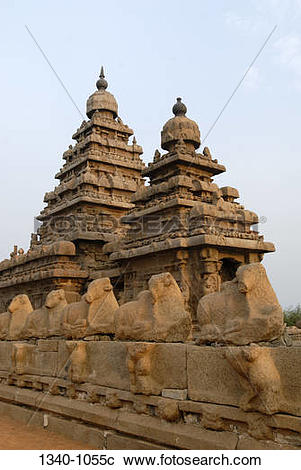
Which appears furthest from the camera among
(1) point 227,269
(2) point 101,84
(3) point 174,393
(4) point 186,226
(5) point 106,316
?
(2) point 101,84

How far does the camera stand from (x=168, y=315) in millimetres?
5965

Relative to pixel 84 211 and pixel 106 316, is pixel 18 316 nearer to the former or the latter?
pixel 106 316

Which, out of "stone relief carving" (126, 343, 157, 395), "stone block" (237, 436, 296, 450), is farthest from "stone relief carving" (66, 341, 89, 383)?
"stone block" (237, 436, 296, 450)

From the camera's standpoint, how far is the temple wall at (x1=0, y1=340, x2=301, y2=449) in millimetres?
4176

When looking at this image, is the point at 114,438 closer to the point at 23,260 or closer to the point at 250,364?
the point at 250,364

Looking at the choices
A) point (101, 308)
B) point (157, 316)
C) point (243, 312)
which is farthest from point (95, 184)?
point (243, 312)

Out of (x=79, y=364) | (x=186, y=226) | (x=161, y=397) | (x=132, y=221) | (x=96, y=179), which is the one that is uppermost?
(x=96, y=179)

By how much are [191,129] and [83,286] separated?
7.77 meters

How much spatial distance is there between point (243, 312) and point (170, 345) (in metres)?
1.10

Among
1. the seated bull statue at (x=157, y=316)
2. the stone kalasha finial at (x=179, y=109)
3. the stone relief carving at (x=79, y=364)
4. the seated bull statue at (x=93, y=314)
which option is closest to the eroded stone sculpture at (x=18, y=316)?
the seated bull statue at (x=93, y=314)

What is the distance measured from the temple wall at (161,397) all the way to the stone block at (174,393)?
1cm

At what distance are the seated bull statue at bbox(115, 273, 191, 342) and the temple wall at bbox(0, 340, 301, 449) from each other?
0.22 meters

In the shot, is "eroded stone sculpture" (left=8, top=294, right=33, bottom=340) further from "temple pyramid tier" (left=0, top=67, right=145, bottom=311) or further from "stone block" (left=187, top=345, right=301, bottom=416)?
"temple pyramid tier" (left=0, top=67, right=145, bottom=311)

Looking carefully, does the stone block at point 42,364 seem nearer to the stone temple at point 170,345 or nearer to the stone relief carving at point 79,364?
the stone temple at point 170,345
